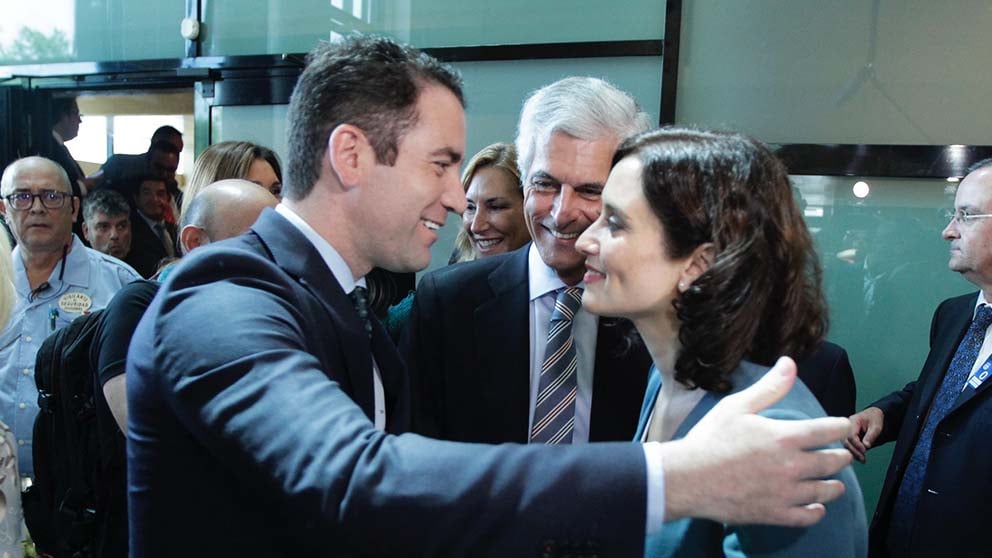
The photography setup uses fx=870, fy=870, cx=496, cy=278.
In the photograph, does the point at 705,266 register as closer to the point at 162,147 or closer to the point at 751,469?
the point at 751,469

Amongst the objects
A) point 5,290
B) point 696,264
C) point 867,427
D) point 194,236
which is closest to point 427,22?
point 194,236

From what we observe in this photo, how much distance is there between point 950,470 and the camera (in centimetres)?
268

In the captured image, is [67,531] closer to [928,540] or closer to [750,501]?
[750,501]

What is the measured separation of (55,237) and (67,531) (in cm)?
169

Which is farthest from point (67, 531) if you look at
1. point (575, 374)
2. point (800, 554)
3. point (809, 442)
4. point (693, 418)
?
point (809, 442)

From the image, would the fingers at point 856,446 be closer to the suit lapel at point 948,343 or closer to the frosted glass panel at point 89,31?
the suit lapel at point 948,343

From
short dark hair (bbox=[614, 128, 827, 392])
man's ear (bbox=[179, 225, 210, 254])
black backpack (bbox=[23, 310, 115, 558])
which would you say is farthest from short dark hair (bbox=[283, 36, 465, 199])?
black backpack (bbox=[23, 310, 115, 558])

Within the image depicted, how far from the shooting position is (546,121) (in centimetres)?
187

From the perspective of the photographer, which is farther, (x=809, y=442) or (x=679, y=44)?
(x=679, y=44)

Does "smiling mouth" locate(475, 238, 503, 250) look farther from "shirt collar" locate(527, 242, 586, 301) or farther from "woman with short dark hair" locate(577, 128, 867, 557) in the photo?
"woman with short dark hair" locate(577, 128, 867, 557)

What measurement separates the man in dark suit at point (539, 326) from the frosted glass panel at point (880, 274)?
2.37 metres

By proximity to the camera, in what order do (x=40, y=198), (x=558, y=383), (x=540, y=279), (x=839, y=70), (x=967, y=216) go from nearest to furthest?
(x=558, y=383) → (x=540, y=279) → (x=967, y=216) → (x=40, y=198) → (x=839, y=70)

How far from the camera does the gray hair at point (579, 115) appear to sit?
1818 millimetres

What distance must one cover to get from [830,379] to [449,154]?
7.28ft
